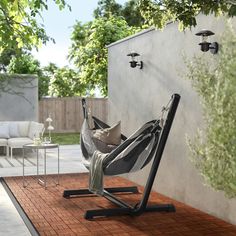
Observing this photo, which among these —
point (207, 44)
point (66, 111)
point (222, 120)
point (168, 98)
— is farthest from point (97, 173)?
point (66, 111)

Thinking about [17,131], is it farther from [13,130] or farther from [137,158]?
[137,158]

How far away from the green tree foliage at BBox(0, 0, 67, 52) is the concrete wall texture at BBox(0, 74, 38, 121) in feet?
18.4

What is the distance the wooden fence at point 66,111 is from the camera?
17.5 meters

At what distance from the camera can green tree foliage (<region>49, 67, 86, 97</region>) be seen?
66.0 ft

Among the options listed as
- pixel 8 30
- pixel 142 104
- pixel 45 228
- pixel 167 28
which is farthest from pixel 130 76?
pixel 45 228

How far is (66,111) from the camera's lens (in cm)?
1783

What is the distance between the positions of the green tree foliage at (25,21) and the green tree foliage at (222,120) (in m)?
3.22

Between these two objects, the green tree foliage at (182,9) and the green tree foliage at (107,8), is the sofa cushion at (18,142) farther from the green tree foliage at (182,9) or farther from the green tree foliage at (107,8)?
the green tree foliage at (107,8)

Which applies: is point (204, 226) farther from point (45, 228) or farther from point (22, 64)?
point (22, 64)

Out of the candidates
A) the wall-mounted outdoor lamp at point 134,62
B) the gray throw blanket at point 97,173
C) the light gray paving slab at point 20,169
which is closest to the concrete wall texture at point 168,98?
the wall-mounted outdoor lamp at point 134,62

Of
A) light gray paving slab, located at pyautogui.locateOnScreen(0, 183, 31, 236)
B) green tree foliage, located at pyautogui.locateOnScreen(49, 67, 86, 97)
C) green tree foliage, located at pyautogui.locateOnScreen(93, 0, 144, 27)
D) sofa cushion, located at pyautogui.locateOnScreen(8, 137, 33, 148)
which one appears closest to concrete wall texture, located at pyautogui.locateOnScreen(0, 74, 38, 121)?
sofa cushion, located at pyautogui.locateOnScreen(8, 137, 33, 148)

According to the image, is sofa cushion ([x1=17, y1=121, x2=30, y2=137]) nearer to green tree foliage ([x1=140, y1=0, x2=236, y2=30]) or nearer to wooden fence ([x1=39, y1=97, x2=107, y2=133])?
wooden fence ([x1=39, y1=97, x2=107, y2=133])

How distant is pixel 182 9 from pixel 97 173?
7.92 feet

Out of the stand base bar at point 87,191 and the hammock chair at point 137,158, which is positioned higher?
the hammock chair at point 137,158
